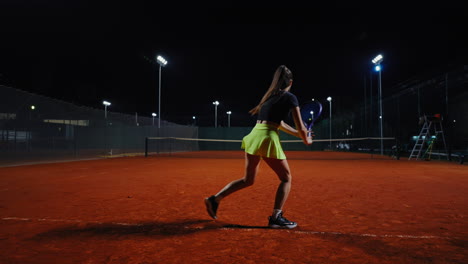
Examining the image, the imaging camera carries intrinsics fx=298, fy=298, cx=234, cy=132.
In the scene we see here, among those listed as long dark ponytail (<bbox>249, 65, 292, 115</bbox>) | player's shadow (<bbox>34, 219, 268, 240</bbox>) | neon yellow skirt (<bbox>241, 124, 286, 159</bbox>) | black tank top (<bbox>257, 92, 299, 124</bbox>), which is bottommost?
player's shadow (<bbox>34, 219, 268, 240</bbox>)

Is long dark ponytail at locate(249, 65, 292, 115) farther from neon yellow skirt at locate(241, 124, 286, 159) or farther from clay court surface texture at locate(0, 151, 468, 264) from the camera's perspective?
clay court surface texture at locate(0, 151, 468, 264)

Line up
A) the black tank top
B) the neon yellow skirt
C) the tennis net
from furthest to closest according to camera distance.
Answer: the tennis net, the black tank top, the neon yellow skirt

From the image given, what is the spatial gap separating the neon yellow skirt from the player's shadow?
0.99 meters

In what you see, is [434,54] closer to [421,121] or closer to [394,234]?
[421,121]

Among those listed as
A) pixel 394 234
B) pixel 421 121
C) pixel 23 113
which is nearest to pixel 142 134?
pixel 23 113

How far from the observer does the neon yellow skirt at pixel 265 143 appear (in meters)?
3.46

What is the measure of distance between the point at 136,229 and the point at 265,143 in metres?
1.91

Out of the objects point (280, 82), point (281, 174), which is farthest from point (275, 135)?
point (280, 82)

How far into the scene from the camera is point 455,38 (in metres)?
24.1

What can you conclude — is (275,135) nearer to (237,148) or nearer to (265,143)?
(265,143)

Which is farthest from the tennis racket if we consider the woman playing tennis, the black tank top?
the black tank top

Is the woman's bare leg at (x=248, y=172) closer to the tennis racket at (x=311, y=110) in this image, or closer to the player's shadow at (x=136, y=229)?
the player's shadow at (x=136, y=229)

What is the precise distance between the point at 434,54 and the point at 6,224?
32.5 m

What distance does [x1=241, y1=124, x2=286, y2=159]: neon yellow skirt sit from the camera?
136 inches
